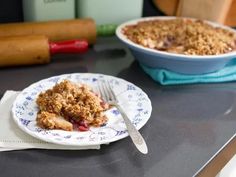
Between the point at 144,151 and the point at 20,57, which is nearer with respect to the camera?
the point at 144,151

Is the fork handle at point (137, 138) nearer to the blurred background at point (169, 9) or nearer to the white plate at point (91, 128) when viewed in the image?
the white plate at point (91, 128)

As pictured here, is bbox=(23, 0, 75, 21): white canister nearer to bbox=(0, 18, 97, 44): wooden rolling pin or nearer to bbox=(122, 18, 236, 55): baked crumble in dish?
bbox=(0, 18, 97, 44): wooden rolling pin

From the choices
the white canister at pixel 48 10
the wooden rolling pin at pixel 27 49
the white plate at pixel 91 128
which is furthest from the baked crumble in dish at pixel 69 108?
the white canister at pixel 48 10

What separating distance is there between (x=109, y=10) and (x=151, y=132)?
0.46 meters

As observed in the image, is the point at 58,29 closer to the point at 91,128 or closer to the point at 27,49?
the point at 27,49

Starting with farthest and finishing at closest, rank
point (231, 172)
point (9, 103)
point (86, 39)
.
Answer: point (86, 39), point (231, 172), point (9, 103)

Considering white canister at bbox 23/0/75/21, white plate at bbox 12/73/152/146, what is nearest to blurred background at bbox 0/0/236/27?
white canister at bbox 23/0/75/21

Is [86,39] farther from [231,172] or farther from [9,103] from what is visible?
[231,172]

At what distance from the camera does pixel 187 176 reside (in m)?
0.56

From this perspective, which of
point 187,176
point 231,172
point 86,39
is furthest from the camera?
point 86,39

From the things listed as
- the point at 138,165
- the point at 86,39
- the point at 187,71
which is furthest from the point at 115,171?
the point at 86,39

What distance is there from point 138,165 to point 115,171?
0.04 m

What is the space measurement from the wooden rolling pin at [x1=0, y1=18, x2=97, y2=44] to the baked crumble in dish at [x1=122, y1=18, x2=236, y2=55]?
10cm

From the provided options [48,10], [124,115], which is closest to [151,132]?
[124,115]
